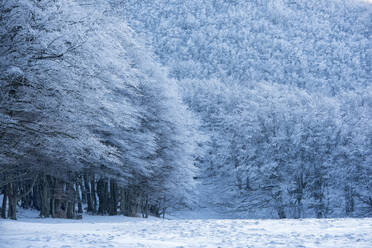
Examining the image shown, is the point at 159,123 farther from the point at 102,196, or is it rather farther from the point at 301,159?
the point at 301,159

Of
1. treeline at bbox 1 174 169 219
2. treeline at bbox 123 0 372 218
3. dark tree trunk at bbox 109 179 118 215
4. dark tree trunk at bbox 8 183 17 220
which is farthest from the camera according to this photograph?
treeline at bbox 123 0 372 218

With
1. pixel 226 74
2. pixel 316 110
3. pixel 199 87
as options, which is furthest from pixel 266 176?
pixel 226 74

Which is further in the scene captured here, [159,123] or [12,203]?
Result: [159,123]

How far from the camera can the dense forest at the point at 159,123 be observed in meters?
9.20

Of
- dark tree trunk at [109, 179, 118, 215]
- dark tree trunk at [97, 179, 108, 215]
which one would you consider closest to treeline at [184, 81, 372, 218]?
dark tree trunk at [109, 179, 118, 215]

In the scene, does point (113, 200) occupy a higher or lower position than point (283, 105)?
lower

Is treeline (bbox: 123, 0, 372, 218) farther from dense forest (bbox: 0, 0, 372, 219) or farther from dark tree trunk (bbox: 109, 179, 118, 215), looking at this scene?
dark tree trunk (bbox: 109, 179, 118, 215)

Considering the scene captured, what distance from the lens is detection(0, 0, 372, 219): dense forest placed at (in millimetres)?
9195

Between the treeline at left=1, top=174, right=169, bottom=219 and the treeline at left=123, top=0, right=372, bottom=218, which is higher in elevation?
the treeline at left=123, top=0, right=372, bottom=218

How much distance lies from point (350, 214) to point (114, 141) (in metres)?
23.1

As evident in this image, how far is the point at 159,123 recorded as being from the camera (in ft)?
77.8

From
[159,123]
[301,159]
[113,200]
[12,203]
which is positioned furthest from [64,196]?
[301,159]

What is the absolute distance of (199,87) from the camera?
2884 inches

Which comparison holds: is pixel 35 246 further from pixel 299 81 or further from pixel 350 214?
pixel 299 81
